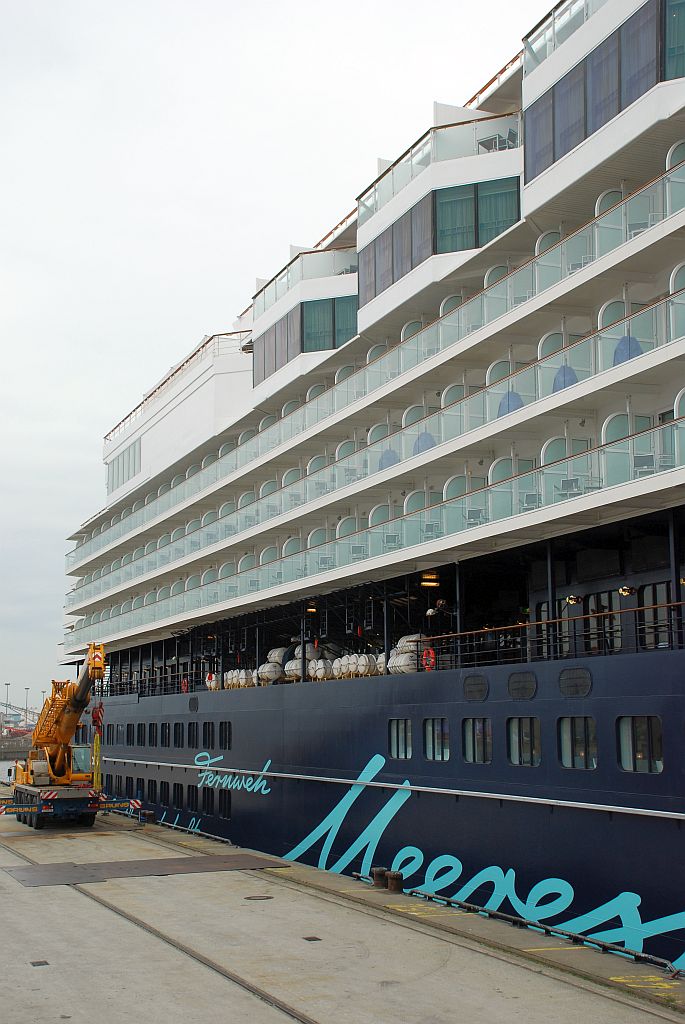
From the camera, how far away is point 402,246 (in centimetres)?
2730

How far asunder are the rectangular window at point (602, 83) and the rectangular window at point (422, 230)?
6.10 meters

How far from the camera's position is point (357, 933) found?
19.1 m

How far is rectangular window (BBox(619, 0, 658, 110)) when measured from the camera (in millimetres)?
18547

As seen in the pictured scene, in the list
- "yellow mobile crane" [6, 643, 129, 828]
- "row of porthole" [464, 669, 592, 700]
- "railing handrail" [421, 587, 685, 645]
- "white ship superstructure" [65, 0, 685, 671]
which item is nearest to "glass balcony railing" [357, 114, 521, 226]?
Answer: "white ship superstructure" [65, 0, 685, 671]

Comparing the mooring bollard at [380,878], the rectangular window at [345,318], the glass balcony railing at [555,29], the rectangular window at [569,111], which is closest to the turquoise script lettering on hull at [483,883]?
the mooring bollard at [380,878]

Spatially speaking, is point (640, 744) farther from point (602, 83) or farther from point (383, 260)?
point (383, 260)

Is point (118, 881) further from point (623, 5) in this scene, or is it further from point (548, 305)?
point (623, 5)

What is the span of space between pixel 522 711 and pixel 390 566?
6.36m

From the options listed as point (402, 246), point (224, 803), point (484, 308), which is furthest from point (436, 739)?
point (224, 803)

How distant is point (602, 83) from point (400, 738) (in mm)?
13033

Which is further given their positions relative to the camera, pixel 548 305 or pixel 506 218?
pixel 506 218

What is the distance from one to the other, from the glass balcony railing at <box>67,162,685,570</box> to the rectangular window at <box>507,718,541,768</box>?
7.74m

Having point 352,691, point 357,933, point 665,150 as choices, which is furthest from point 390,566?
point 665,150

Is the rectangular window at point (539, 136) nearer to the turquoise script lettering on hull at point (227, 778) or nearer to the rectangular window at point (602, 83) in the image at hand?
the rectangular window at point (602, 83)
